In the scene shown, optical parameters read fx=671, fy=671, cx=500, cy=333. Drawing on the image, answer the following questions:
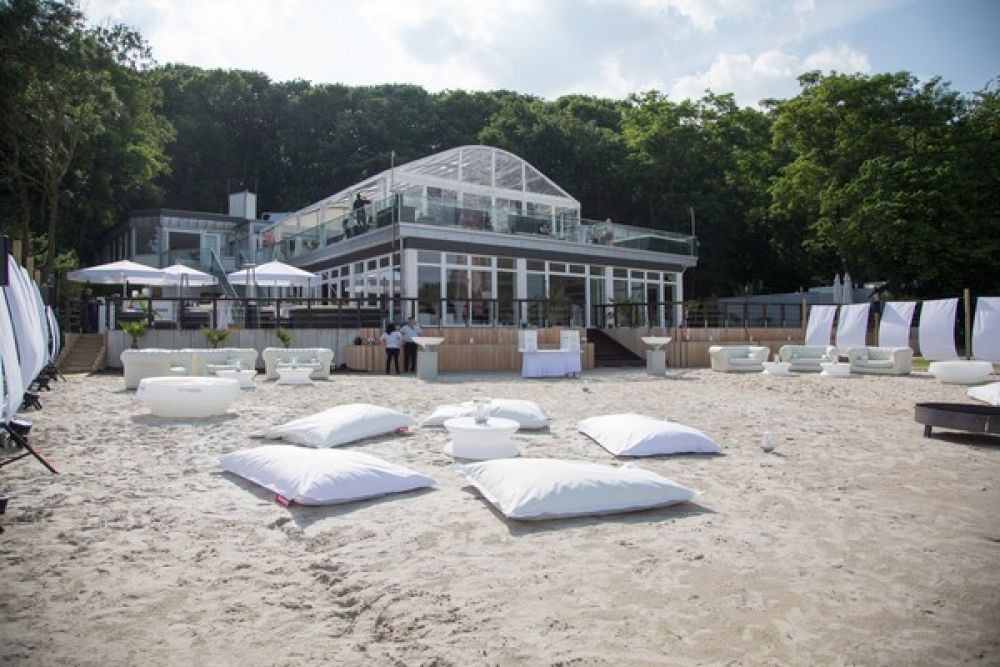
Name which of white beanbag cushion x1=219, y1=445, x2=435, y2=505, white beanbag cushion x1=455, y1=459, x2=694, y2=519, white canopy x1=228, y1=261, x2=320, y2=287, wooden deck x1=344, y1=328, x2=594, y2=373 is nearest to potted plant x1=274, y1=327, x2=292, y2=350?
wooden deck x1=344, y1=328, x2=594, y2=373

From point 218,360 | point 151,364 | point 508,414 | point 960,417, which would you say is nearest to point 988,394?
point 960,417

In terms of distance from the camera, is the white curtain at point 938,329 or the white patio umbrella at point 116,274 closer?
the white curtain at point 938,329

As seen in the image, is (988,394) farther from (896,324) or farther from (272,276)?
(272,276)

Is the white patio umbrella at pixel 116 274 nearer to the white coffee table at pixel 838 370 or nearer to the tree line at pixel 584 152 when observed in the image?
the tree line at pixel 584 152

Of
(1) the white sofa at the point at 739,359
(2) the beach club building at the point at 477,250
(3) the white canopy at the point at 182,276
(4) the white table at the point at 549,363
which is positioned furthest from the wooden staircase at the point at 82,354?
(1) the white sofa at the point at 739,359

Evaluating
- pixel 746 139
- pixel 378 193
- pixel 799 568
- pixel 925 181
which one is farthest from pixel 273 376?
pixel 746 139

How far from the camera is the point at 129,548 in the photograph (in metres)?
4.23

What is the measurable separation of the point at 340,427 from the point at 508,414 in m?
2.18

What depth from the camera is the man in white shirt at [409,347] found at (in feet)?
59.6

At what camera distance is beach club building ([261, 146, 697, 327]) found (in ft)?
69.7

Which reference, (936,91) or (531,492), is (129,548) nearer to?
(531,492)

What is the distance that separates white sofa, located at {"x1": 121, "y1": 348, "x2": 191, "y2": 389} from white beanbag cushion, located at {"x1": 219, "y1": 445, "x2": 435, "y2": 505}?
25.6 ft

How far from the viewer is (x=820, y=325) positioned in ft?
68.9

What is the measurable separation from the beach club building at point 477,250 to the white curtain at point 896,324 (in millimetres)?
6600
